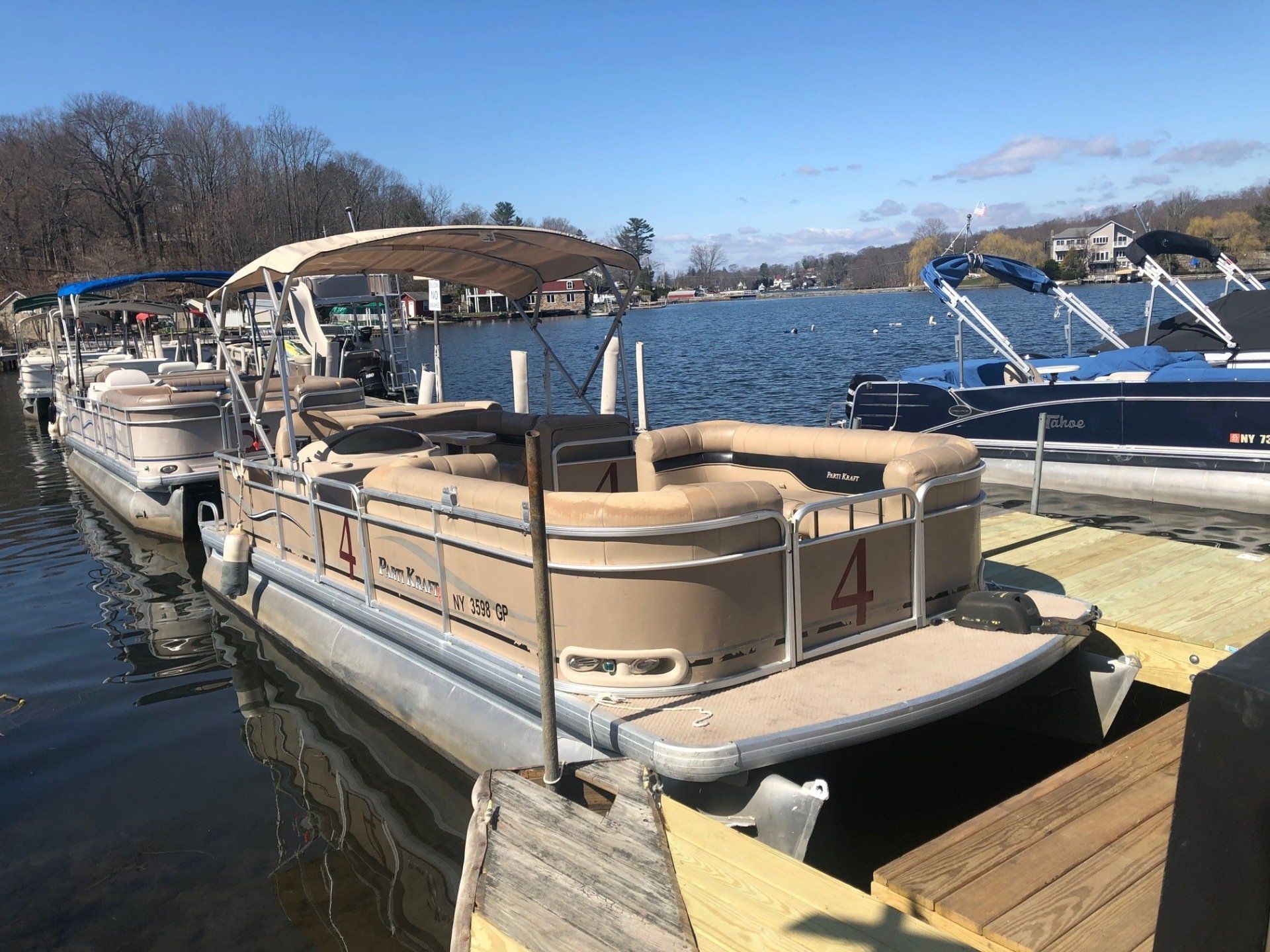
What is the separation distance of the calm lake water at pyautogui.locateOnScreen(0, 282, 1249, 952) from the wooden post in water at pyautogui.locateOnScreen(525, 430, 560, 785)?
1348mm

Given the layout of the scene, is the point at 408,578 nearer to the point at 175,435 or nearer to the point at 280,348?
the point at 280,348

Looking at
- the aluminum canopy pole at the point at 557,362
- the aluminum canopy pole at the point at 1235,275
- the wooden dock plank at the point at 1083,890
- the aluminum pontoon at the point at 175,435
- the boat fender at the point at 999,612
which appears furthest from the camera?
the aluminum canopy pole at the point at 1235,275

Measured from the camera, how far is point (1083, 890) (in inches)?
142

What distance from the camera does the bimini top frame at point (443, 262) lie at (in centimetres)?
736

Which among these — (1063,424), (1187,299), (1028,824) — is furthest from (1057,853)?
(1187,299)

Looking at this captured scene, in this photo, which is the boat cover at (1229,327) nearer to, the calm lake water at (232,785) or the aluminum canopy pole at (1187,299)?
the aluminum canopy pole at (1187,299)

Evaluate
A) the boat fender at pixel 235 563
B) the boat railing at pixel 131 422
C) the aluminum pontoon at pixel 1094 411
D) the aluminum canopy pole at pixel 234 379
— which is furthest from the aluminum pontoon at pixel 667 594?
the aluminum pontoon at pixel 1094 411

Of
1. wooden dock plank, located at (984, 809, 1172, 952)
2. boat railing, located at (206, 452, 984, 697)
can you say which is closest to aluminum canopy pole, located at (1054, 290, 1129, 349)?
boat railing, located at (206, 452, 984, 697)

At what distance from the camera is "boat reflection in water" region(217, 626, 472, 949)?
4.95 metres

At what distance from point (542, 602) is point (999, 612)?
297 cm

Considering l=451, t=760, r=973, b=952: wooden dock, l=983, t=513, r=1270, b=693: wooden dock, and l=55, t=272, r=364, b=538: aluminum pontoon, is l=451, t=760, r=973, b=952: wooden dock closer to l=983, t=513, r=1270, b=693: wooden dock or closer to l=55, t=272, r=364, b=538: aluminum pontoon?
l=983, t=513, r=1270, b=693: wooden dock

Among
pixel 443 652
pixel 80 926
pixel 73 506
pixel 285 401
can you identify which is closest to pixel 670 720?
pixel 443 652

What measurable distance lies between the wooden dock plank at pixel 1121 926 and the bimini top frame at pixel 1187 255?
13815mm

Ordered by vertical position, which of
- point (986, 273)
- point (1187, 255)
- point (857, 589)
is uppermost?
point (1187, 255)
